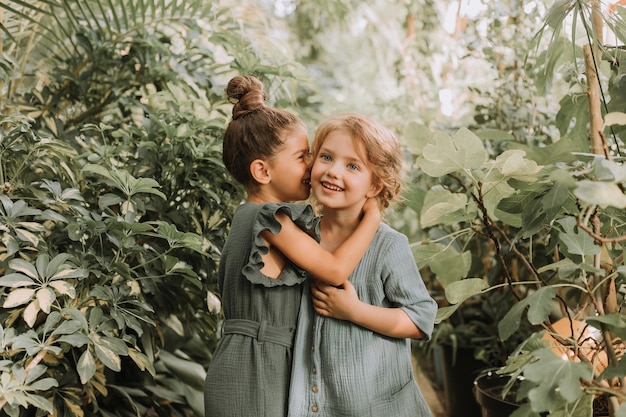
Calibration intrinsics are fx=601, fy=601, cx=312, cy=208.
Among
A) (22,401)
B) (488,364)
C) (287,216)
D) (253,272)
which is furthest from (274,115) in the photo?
(488,364)

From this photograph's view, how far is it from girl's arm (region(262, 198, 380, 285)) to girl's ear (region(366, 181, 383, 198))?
12cm

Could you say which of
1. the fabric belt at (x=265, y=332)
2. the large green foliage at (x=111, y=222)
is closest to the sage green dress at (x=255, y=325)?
the fabric belt at (x=265, y=332)

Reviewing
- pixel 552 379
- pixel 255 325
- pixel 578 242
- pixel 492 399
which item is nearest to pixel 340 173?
pixel 255 325

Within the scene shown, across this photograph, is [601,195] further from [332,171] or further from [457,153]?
[332,171]

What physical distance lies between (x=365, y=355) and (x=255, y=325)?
0.78ft

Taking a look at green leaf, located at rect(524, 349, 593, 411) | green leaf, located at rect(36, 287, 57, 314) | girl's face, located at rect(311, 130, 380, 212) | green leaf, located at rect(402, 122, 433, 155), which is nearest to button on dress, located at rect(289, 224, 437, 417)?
girl's face, located at rect(311, 130, 380, 212)

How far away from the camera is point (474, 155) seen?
1232 mm

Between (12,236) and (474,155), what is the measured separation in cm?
95

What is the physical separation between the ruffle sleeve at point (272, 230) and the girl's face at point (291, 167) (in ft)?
0.31

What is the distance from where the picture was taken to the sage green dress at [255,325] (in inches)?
48.4

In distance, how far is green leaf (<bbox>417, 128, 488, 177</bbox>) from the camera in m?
1.23

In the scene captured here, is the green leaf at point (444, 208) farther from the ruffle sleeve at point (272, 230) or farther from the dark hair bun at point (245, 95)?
the dark hair bun at point (245, 95)

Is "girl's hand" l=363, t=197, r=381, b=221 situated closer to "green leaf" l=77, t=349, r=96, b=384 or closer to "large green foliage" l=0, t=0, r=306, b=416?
"large green foliage" l=0, t=0, r=306, b=416

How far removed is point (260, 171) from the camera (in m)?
1.32
